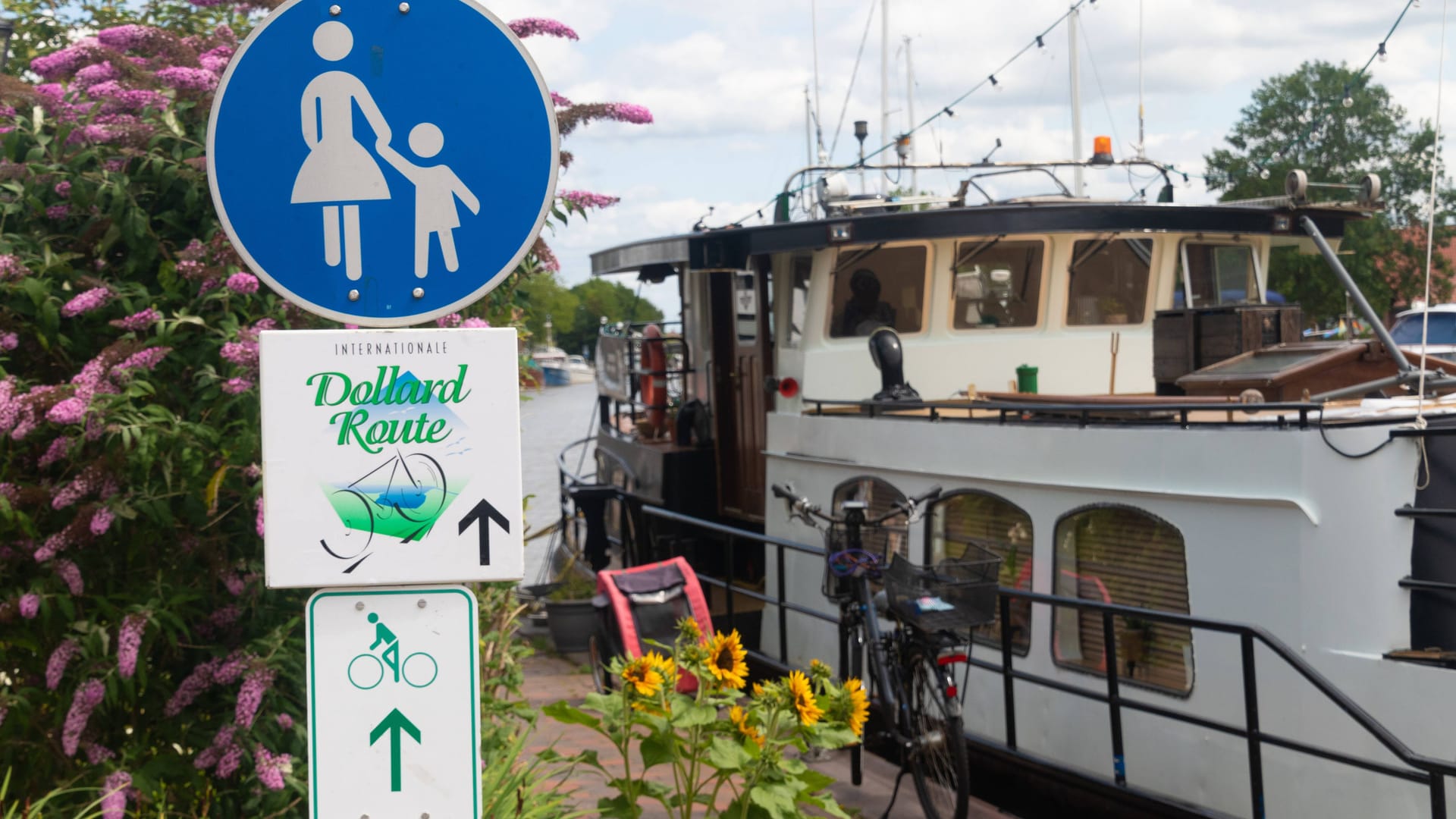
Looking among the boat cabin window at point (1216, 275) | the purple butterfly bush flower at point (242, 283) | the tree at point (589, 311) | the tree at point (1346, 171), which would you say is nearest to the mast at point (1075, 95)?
the boat cabin window at point (1216, 275)

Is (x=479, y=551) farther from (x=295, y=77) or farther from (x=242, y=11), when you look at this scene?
(x=242, y=11)

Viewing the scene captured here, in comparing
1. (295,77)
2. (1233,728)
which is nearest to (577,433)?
(1233,728)

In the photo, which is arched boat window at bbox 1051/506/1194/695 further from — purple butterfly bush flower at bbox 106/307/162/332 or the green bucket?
purple butterfly bush flower at bbox 106/307/162/332

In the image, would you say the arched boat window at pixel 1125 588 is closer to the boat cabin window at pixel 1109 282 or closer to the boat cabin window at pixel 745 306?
the boat cabin window at pixel 1109 282

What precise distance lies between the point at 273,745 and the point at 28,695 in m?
0.77

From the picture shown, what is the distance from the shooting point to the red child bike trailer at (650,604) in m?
7.82

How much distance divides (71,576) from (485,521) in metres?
1.99

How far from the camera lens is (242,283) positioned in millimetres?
3744

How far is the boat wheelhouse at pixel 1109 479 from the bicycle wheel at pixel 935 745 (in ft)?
1.63

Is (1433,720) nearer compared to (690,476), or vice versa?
(1433,720)

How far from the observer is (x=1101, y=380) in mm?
9695

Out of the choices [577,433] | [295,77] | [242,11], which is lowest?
[577,433]

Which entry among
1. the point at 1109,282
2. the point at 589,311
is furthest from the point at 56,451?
the point at 589,311

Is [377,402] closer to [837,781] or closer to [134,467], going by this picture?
[134,467]
